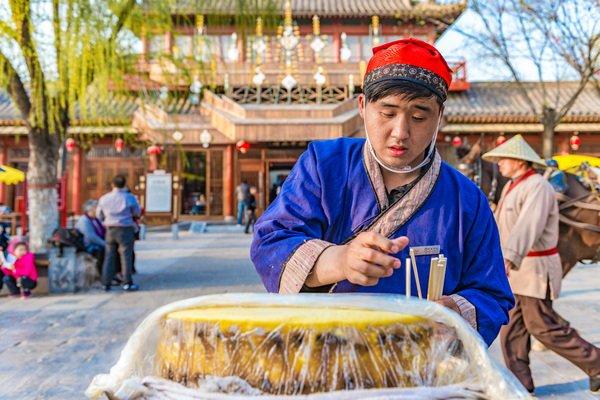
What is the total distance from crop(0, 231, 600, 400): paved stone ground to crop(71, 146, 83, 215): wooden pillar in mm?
10515

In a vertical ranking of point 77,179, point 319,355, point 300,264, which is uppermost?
point 77,179

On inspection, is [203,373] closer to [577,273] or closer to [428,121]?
[428,121]

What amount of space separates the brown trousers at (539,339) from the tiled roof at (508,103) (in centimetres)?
1718

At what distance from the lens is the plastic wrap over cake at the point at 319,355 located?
2.90 feet

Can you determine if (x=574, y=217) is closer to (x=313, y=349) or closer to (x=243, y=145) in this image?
(x=313, y=349)

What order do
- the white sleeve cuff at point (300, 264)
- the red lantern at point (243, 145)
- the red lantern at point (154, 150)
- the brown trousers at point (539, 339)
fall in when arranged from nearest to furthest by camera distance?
1. the white sleeve cuff at point (300, 264)
2. the brown trousers at point (539, 339)
3. the red lantern at point (154, 150)
4. the red lantern at point (243, 145)

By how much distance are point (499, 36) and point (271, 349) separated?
49.0ft

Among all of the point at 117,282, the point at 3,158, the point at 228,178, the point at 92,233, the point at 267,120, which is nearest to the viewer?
the point at 92,233

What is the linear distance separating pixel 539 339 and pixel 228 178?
16655 millimetres

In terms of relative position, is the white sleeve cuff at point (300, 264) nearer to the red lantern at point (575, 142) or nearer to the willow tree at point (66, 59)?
the willow tree at point (66, 59)

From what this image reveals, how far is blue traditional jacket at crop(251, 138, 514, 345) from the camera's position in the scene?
1.22 m

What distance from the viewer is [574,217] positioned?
4.81 metres

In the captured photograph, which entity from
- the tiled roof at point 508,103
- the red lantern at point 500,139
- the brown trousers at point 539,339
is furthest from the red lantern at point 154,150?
the brown trousers at point 539,339

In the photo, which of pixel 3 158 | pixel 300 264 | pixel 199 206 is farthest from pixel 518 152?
pixel 3 158
